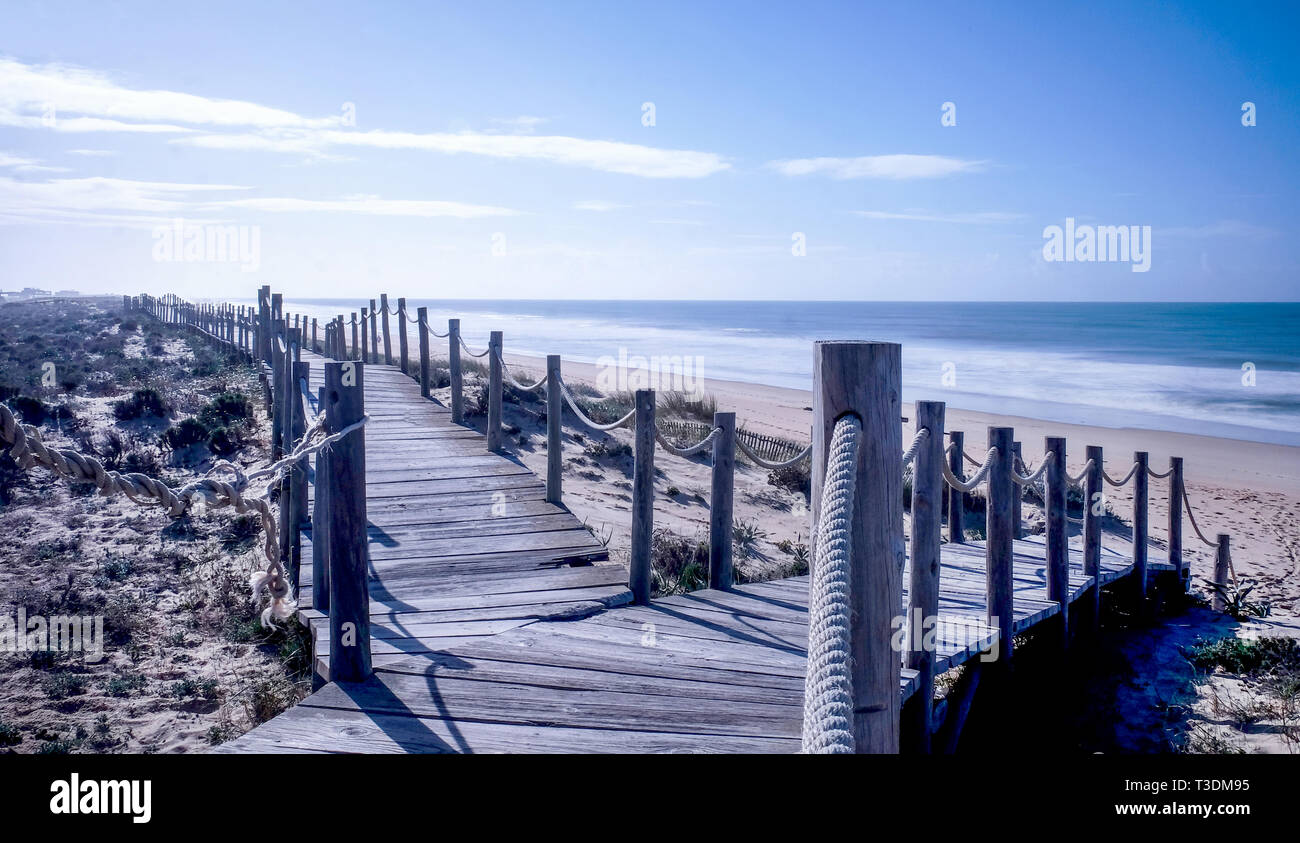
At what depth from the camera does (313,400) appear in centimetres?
1123

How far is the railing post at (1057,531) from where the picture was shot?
5.63 meters

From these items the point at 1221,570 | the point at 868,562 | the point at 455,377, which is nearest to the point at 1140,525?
the point at 1221,570

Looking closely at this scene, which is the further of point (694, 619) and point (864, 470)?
point (694, 619)

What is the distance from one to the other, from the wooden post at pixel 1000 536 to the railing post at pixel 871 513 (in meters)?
3.12

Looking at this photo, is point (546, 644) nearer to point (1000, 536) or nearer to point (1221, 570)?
point (1000, 536)

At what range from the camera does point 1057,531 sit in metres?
5.69

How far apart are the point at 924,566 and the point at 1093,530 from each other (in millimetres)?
3314

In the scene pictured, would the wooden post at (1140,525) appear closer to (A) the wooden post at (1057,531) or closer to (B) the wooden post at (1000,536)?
(A) the wooden post at (1057,531)

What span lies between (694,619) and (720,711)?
48.9 inches

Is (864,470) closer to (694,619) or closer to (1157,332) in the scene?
(694,619)

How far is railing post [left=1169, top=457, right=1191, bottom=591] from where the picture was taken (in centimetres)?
747

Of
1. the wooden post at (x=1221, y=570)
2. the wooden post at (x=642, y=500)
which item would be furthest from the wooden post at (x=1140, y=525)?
the wooden post at (x=642, y=500)

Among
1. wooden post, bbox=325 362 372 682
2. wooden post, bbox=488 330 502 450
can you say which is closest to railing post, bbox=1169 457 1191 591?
wooden post, bbox=488 330 502 450
